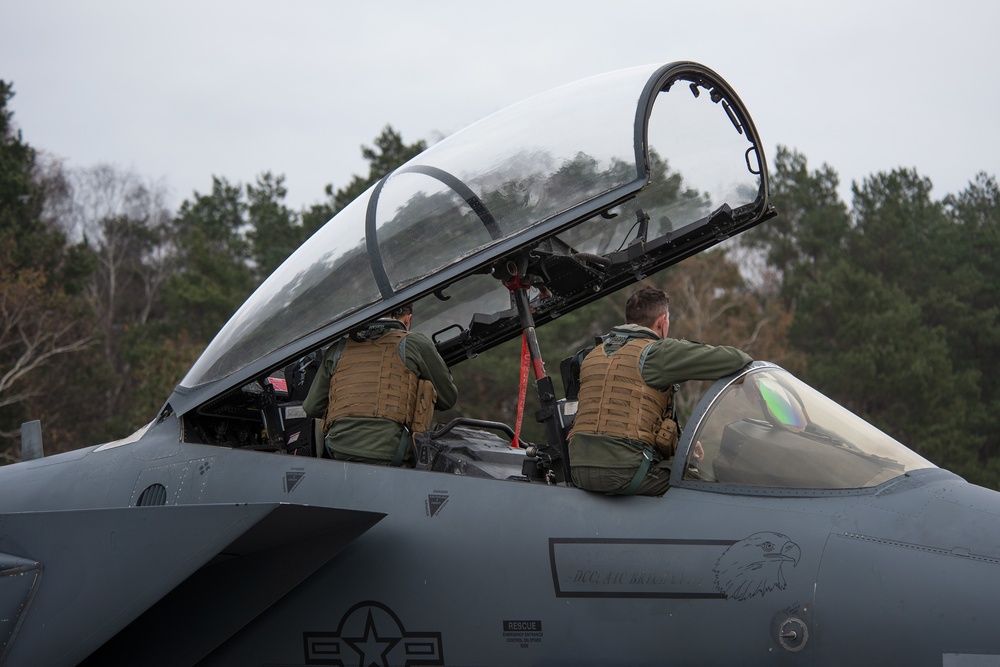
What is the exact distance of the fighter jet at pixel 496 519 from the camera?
3951 millimetres

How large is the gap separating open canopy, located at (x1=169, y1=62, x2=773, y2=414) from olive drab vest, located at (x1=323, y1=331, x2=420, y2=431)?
0.98 feet

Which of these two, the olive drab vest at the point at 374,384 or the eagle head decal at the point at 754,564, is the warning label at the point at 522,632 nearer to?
the eagle head decal at the point at 754,564

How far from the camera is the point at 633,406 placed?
446cm

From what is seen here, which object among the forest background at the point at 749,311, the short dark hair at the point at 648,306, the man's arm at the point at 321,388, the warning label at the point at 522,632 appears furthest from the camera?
the forest background at the point at 749,311

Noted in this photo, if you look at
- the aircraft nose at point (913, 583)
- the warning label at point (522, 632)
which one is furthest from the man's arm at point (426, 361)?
the aircraft nose at point (913, 583)

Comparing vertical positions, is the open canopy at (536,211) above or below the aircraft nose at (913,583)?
above

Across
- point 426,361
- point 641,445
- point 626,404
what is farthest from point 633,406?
point 426,361

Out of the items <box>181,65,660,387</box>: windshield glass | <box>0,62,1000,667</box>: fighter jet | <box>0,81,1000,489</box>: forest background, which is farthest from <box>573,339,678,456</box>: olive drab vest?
<box>0,81,1000,489</box>: forest background

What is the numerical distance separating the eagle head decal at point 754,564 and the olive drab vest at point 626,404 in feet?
1.98

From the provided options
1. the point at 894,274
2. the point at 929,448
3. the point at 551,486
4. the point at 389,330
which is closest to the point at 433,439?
the point at 389,330

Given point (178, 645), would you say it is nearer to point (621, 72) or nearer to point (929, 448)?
point (621, 72)

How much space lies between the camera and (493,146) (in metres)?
5.18

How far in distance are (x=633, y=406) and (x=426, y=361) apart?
121 cm

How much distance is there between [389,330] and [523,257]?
81cm
